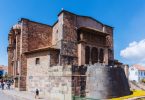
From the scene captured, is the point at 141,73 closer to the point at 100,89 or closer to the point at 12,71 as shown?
the point at 12,71

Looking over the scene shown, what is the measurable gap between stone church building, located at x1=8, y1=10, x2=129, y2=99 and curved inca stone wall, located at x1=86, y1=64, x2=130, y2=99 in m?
4.19

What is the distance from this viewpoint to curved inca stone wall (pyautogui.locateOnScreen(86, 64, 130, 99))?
23630mm

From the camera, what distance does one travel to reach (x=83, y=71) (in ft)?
80.2

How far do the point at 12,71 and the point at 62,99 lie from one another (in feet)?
60.9

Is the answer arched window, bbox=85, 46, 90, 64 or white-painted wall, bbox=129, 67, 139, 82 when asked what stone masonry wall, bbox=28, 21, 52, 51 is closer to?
arched window, bbox=85, 46, 90, 64

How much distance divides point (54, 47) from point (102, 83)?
29.1 ft

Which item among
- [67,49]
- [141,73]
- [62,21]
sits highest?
[62,21]

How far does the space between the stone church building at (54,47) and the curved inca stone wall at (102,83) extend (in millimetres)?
4188

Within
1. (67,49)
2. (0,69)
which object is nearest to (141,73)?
(0,69)

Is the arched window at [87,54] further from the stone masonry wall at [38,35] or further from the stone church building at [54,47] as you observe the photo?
the stone masonry wall at [38,35]

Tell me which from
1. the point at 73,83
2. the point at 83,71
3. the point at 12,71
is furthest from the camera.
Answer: the point at 12,71

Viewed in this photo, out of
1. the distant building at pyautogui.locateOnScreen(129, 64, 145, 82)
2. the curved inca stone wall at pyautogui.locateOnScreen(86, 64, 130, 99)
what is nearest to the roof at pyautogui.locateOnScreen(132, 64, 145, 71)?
the distant building at pyautogui.locateOnScreen(129, 64, 145, 82)

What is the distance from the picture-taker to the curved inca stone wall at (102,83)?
930 inches

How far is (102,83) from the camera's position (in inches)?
936
